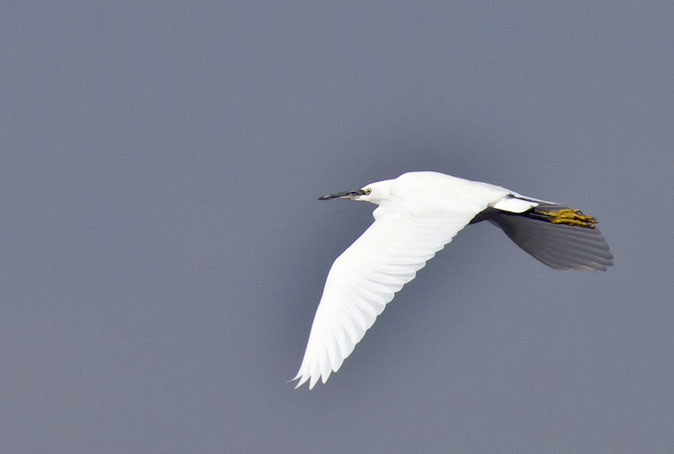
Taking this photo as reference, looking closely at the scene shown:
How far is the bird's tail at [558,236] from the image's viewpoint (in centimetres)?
2031

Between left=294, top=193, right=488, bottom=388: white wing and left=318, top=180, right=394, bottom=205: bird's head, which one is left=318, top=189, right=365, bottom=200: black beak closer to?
left=318, top=180, right=394, bottom=205: bird's head

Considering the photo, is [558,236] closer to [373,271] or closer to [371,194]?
[371,194]

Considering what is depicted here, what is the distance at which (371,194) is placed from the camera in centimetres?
2189

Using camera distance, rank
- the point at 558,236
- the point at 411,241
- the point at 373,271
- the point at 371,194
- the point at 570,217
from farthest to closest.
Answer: the point at 371,194
the point at 558,236
the point at 570,217
the point at 411,241
the point at 373,271

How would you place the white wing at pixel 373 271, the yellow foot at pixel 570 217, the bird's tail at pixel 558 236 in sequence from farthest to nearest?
the bird's tail at pixel 558 236, the yellow foot at pixel 570 217, the white wing at pixel 373 271

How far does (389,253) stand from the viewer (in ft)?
58.6

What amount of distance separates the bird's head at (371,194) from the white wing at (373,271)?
2.18m

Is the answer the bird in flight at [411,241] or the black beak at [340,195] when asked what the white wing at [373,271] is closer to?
the bird in flight at [411,241]

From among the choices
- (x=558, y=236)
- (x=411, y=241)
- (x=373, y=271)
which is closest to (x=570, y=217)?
(x=558, y=236)

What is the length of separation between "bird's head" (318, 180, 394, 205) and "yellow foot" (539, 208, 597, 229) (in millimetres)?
2535

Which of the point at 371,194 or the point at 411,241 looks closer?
the point at 411,241

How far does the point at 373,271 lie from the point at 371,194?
176 inches

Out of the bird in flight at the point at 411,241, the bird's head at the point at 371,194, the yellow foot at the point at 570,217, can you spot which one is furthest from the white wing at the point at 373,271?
the bird's head at the point at 371,194

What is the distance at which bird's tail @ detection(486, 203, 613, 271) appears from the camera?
66.6ft
